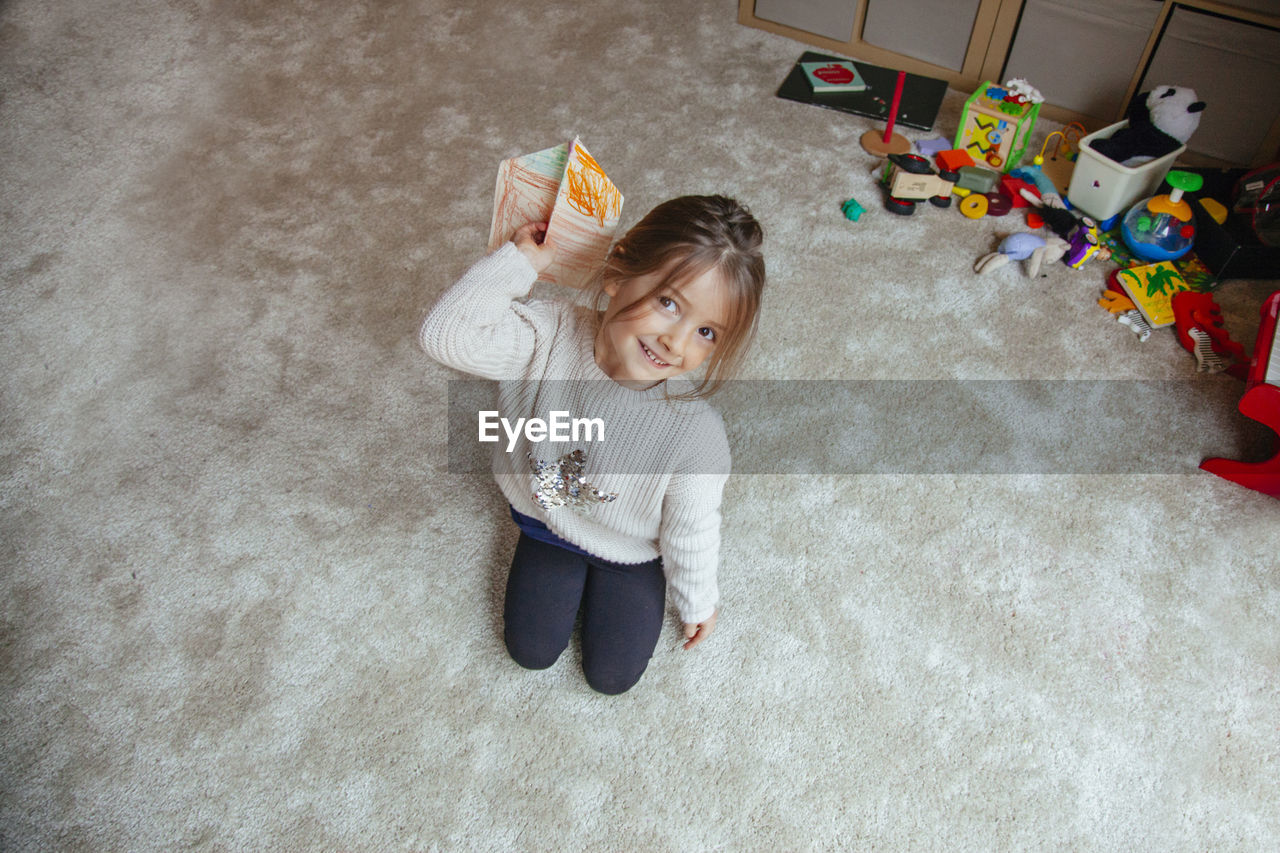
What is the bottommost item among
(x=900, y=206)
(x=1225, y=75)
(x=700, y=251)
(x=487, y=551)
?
(x=487, y=551)

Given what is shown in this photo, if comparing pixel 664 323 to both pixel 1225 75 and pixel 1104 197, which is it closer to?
pixel 1104 197

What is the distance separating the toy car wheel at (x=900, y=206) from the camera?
5.10 feet

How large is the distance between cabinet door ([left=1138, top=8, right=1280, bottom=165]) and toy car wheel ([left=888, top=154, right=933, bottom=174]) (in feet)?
1.49

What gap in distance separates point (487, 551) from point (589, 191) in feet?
1.68

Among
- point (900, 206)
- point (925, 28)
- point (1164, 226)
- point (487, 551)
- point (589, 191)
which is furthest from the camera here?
point (925, 28)

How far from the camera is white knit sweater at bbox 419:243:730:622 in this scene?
2.76 ft

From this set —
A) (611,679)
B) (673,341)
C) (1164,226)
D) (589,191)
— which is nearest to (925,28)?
(1164,226)

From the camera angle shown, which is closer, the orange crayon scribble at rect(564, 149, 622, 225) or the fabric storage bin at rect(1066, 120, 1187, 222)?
the orange crayon scribble at rect(564, 149, 622, 225)

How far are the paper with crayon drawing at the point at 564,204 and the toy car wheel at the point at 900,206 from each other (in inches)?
31.4

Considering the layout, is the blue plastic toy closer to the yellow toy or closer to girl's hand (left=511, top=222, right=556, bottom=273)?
the yellow toy

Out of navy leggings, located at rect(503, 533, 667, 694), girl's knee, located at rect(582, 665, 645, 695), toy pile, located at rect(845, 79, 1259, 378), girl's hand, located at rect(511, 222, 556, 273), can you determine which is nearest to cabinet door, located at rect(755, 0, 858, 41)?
toy pile, located at rect(845, 79, 1259, 378)

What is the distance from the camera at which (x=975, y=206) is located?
5.11 ft

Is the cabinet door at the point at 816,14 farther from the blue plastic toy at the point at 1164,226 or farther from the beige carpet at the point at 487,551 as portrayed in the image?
the blue plastic toy at the point at 1164,226

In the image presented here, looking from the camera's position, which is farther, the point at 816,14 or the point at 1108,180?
the point at 816,14
